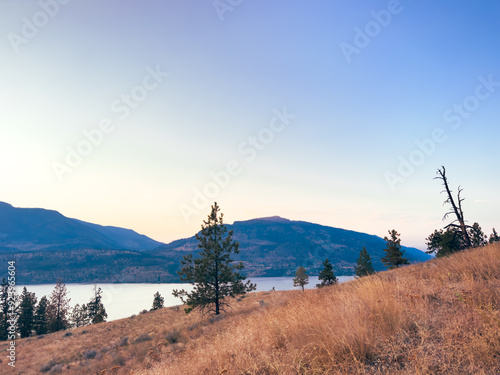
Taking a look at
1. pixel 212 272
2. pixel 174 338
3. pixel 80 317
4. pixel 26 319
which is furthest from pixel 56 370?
pixel 80 317

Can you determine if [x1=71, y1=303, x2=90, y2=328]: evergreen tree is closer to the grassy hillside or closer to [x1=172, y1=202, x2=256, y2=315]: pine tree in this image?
[x1=172, y1=202, x2=256, y2=315]: pine tree

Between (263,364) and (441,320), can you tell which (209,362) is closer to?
(263,364)

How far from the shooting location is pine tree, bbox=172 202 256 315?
21.4m

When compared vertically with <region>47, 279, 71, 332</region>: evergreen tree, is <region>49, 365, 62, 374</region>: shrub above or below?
above

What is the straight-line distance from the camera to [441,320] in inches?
150

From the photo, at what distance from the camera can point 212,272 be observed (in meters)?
22.0

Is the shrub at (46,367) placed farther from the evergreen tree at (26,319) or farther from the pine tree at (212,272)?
the evergreen tree at (26,319)

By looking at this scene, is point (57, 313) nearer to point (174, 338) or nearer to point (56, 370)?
point (56, 370)

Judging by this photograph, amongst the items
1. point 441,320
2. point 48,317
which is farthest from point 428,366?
point 48,317

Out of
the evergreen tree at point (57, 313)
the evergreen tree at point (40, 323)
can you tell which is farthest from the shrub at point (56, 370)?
the evergreen tree at point (57, 313)

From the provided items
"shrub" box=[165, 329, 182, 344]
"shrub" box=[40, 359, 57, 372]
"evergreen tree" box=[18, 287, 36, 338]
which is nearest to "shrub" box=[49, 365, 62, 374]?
"shrub" box=[40, 359, 57, 372]

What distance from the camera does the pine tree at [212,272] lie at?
21.4 metres

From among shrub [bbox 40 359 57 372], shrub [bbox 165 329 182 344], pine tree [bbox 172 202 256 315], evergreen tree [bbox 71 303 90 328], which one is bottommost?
evergreen tree [bbox 71 303 90 328]

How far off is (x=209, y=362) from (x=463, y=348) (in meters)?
3.91
